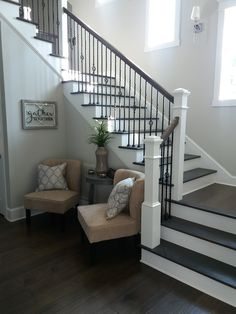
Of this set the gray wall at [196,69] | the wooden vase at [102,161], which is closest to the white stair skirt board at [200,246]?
the wooden vase at [102,161]

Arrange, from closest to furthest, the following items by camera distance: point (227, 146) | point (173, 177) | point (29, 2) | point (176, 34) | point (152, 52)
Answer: point (173, 177) → point (227, 146) → point (176, 34) → point (152, 52) → point (29, 2)

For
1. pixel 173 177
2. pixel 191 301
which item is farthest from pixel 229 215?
pixel 191 301

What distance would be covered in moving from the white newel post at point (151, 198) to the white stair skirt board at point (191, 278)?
154 mm

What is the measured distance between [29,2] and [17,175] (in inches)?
181

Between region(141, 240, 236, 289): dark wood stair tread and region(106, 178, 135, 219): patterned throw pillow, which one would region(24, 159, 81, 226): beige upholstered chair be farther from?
region(141, 240, 236, 289): dark wood stair tread

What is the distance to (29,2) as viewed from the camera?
5.96 metres

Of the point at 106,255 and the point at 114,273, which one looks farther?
the point at 106,255

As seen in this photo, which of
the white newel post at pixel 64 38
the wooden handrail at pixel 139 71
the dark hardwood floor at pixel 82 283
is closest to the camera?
the dark hardwood floor at pixel 82 283

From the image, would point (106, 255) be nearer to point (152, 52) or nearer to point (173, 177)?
point (173, 177)

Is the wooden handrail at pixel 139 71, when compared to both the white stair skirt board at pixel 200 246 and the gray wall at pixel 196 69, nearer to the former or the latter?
the gray wall at pixel 196 69

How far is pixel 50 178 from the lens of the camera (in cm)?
356

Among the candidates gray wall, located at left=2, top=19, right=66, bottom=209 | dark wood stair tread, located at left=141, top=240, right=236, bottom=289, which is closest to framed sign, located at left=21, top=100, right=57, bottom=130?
gray wall, located at left=2, top=19, right=66, bottom=209

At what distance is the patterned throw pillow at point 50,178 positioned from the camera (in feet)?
11.7

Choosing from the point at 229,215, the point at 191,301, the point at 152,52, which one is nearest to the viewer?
the point at 191,301
